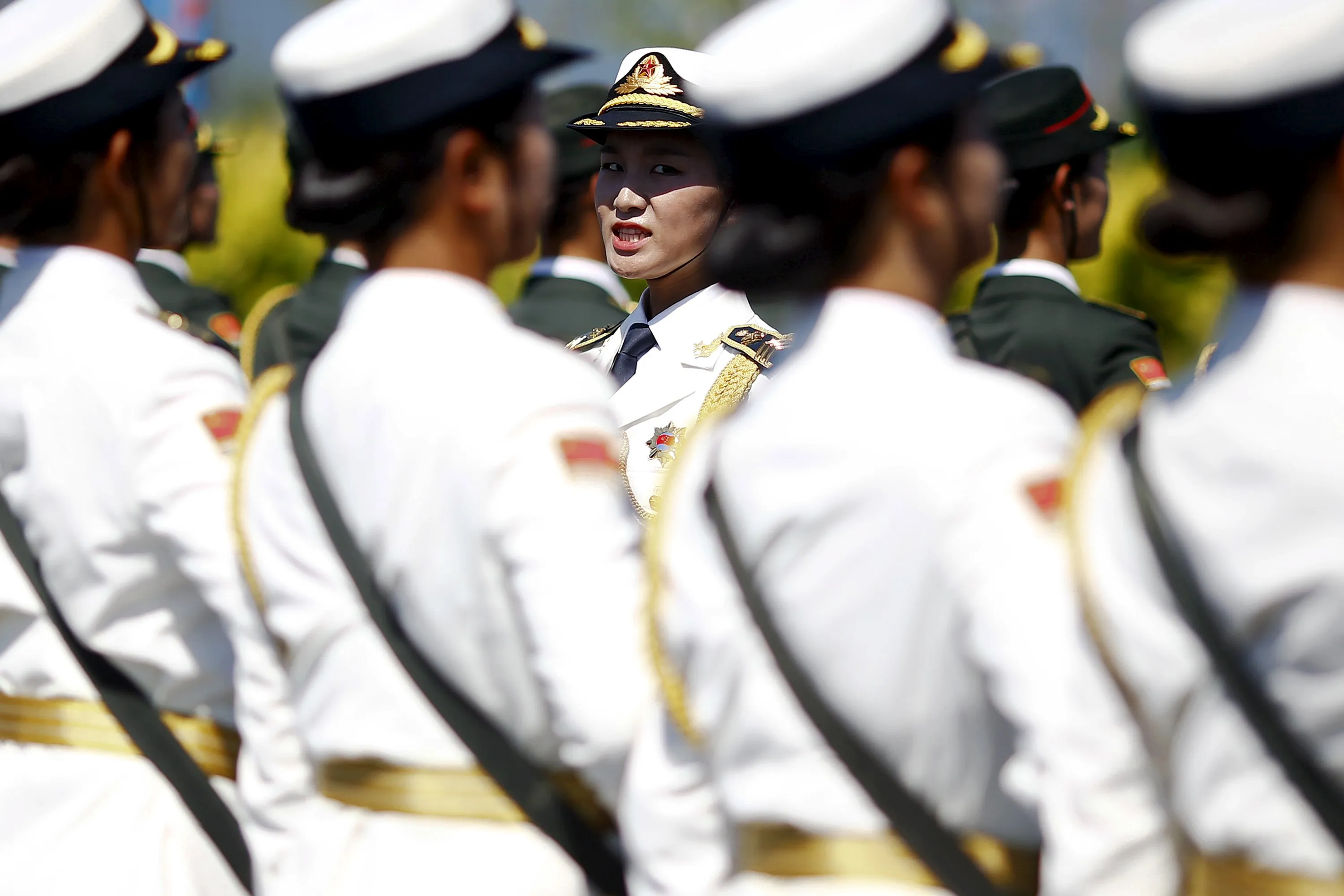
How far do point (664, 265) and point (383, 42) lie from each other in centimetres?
171

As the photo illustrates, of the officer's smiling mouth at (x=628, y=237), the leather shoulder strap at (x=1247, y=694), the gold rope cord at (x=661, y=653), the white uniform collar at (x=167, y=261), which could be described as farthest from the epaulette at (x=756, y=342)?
the white uniform collar at (x=167, y=261)

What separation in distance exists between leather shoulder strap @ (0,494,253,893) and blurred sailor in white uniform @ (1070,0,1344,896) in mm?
1600

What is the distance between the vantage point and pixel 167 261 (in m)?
7.32

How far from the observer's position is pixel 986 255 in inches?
86.2

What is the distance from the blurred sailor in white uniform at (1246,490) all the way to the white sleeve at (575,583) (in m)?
0.65

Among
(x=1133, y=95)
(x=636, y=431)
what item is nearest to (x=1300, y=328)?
(x=1133, y=95)

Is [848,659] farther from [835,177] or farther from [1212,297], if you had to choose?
[1212,297]

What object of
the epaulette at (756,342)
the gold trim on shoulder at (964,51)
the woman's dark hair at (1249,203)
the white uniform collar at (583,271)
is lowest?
the white uniform collar at (583,271)

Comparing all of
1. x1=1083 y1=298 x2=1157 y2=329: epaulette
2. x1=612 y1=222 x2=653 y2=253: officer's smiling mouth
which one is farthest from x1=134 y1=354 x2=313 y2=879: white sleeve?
x1=1083 y1=298 x2=1157 y2=329: epaulette

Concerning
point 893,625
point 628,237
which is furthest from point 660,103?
point 893,625

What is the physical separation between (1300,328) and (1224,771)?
49cm

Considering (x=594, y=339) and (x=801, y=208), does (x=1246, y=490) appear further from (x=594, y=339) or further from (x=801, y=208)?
(x=594, y=339)

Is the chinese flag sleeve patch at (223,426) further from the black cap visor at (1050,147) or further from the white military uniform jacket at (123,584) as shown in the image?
the black cap visor at (1050,147)

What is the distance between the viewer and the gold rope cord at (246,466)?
248 cm
